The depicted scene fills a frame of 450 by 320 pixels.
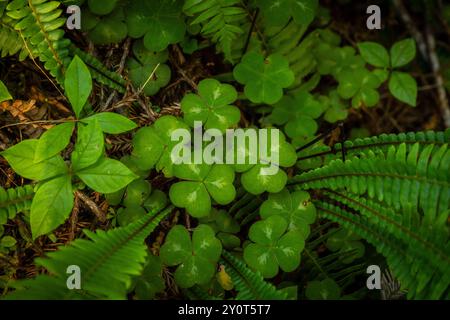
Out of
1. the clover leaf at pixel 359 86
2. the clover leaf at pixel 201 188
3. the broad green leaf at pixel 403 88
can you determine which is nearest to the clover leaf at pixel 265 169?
the clover leaf at pixel 201 188

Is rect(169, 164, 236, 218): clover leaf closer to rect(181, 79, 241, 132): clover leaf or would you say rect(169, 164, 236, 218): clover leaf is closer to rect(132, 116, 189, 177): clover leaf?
rect(132, 116, 189, 177): clover leaf

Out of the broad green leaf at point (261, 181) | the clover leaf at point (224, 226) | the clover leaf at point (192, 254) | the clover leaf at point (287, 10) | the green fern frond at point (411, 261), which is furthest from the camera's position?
the clover leaf at point (287, 10)

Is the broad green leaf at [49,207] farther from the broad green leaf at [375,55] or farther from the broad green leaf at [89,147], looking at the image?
the broad green leaf at [375,55]

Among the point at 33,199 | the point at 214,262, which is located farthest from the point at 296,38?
the point at 33,199

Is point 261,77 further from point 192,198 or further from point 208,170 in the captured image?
point 192,198

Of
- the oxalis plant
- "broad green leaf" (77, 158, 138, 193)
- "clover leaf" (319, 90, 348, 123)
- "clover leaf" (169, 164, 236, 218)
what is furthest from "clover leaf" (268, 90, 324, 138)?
"broad green leaf" (77, 158, 138, 193)

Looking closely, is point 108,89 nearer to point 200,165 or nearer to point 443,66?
point 200,165
